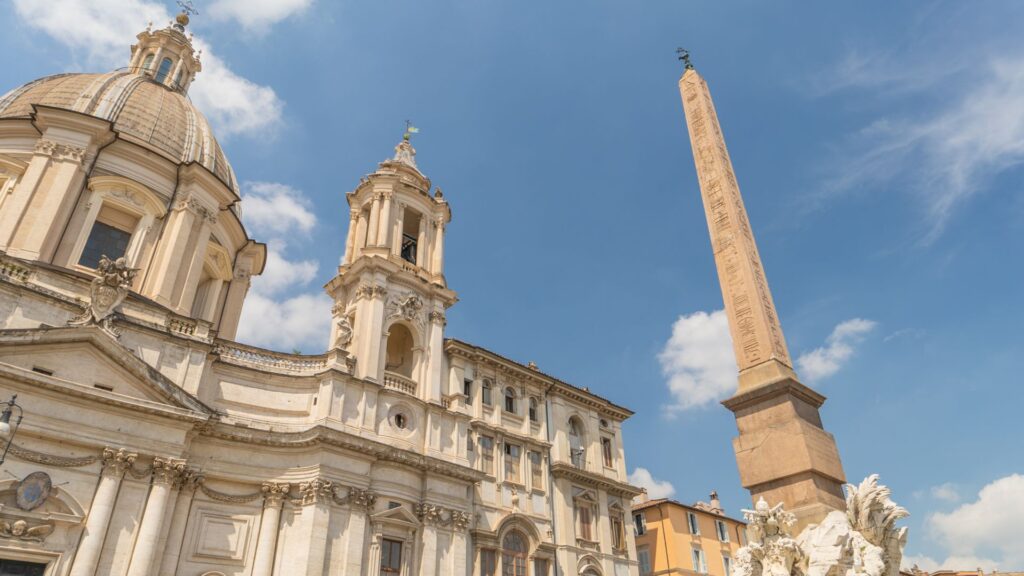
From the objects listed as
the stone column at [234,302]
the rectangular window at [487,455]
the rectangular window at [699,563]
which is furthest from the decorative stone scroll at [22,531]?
the rectangular window at [699,563]

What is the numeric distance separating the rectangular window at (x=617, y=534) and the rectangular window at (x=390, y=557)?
1134 centimetres

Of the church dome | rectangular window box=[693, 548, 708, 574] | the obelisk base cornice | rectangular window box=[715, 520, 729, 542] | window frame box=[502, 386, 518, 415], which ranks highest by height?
the church dome

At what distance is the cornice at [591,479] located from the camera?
2939cm

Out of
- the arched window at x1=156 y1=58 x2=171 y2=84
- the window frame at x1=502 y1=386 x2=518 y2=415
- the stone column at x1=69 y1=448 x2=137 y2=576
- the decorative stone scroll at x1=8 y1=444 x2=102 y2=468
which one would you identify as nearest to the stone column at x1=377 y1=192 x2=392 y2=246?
the window frame at x1=502 y1=386 x2=518 y2=415

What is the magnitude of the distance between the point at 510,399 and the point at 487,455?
3394 mm

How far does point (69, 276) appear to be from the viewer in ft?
70.9

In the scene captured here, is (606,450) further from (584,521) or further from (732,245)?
(732,245)

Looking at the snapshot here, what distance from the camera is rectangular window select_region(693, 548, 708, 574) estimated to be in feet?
112

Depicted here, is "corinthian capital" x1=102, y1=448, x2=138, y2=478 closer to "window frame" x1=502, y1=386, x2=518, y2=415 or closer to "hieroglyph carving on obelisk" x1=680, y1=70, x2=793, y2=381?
"window frame" x1=502, y1=386, x2=518, y2=415

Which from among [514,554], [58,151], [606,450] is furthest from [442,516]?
[58,151]

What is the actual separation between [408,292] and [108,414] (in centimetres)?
1250

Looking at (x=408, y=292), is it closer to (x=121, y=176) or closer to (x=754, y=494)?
(x=121, y=176)

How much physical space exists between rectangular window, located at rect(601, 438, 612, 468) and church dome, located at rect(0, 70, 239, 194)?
22.8 m

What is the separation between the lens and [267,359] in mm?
24891
